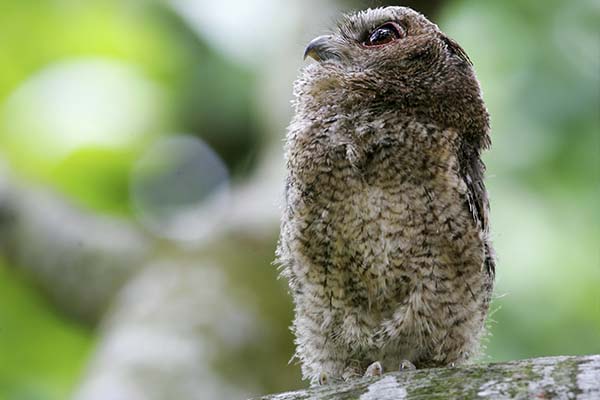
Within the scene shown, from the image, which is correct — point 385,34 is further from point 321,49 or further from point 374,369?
point 374,369

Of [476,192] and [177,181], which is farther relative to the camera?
[177,181]

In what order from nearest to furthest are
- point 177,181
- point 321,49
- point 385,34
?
point 385,34, point 321,49, point 177,181

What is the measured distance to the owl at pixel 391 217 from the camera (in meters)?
3.33

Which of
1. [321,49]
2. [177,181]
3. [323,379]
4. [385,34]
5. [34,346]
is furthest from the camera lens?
[177,181]

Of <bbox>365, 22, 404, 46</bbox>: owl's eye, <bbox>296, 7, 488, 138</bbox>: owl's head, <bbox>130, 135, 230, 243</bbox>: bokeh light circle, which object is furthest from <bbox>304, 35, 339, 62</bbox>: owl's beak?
<bbox>130, 135, 230, 243</bbox>: bokeh light circle

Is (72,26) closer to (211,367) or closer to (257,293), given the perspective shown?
(257,293)

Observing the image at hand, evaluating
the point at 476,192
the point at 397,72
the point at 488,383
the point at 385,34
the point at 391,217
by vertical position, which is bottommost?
the point at 488,383

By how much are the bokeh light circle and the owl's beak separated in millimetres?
3021

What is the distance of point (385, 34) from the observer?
391 centimetres

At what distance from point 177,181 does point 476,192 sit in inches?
227

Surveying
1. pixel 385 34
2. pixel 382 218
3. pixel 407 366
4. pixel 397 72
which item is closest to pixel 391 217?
pixel 382 218

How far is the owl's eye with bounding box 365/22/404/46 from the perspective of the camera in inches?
153

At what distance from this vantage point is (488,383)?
7.72ft

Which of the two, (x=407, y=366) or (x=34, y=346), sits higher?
(x=34, y=346)
